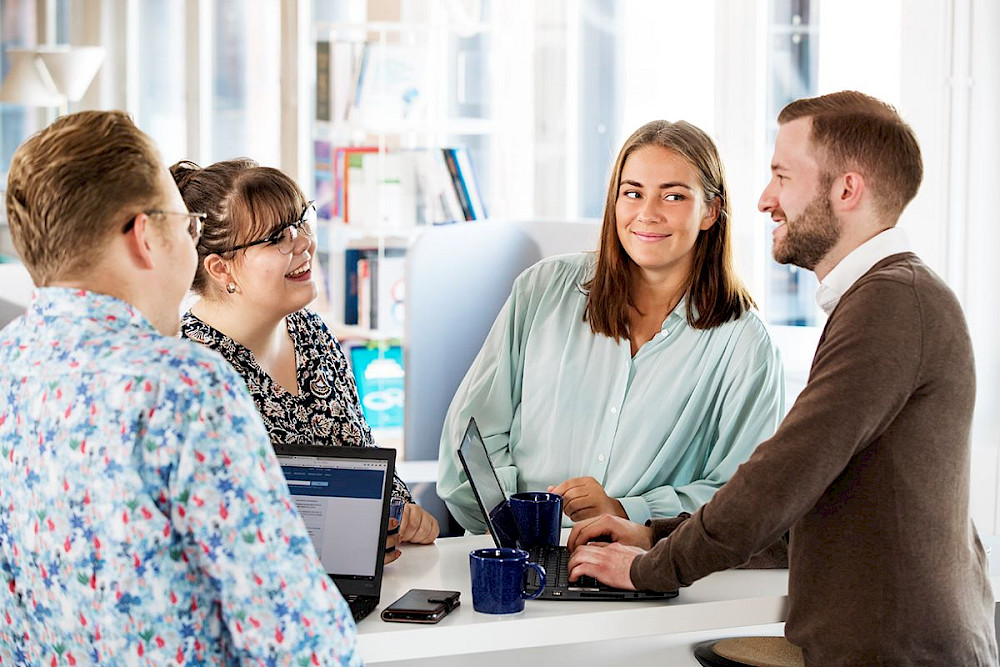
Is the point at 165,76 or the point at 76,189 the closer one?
the point at 76,189

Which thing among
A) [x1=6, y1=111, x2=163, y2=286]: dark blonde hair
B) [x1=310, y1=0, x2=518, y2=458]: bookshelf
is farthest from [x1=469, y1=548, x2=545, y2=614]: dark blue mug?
[x1=310, y1=0, x2=518, y2=458]: bookshelf

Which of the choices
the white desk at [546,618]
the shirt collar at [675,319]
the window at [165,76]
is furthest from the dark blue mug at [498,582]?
the window at [165,76]

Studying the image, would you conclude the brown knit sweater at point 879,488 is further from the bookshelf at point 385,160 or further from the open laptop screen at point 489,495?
the bookshelf at point 385,160

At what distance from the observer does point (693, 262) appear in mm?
2260

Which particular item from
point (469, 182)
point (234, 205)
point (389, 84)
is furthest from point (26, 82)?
point (234, 205)

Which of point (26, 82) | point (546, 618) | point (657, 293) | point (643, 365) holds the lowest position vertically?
point (546, 618)

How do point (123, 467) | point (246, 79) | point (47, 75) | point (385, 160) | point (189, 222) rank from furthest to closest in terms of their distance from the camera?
1. point (246, 79)
2. point (47, 75)
3. point (385, 160)
4. point (189, 222)
5. point (123, 467)

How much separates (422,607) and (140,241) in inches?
24.3

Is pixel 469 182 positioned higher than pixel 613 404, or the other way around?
pixel 469 182

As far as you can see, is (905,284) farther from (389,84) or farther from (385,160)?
(389,84)

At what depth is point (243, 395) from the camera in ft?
3.55

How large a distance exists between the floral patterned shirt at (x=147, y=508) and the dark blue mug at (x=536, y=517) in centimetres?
71

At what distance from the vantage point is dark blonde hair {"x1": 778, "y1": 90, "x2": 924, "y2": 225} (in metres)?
1.61

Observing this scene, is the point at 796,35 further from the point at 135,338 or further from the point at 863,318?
the point at 135,338
